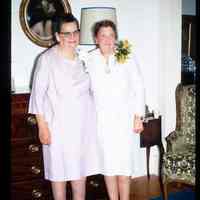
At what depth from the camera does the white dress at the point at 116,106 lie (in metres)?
1.86

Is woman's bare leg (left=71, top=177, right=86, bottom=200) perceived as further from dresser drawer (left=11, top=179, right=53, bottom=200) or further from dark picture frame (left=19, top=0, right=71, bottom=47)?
dark picture frame (left=19, top=0, right=71, bottom=47)

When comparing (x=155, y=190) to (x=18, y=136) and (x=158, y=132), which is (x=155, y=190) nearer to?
(x=158, y=132)

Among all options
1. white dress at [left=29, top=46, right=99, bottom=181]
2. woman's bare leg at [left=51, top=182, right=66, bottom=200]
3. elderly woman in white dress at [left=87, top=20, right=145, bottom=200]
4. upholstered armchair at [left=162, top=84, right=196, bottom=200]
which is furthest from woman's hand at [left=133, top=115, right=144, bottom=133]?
woman's bare leg at [left=51, top=182, right=66, bottom=200]

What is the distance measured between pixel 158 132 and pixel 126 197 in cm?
59

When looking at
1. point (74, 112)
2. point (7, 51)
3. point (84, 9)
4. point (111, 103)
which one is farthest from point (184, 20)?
point (7, 51)

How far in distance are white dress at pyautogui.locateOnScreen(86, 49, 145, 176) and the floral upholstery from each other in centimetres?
30

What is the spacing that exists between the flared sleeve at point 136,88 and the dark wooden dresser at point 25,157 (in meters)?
0.51

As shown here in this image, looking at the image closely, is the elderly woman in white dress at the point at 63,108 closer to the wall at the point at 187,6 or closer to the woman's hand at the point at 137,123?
the woman's hand at the point at 137,123

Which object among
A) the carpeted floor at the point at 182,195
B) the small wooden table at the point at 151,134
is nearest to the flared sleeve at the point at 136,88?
the small wooden table at the point at 151,134

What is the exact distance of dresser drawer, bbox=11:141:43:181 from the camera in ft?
6.32

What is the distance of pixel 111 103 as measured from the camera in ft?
6.11

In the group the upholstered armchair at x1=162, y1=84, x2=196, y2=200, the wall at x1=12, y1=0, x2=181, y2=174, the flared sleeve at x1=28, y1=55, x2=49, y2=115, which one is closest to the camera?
the flared sleeve at x1=28, y1=55, x2=49, y2=115

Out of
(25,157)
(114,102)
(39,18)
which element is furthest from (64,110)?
(39,18)

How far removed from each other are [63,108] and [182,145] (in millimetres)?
812
